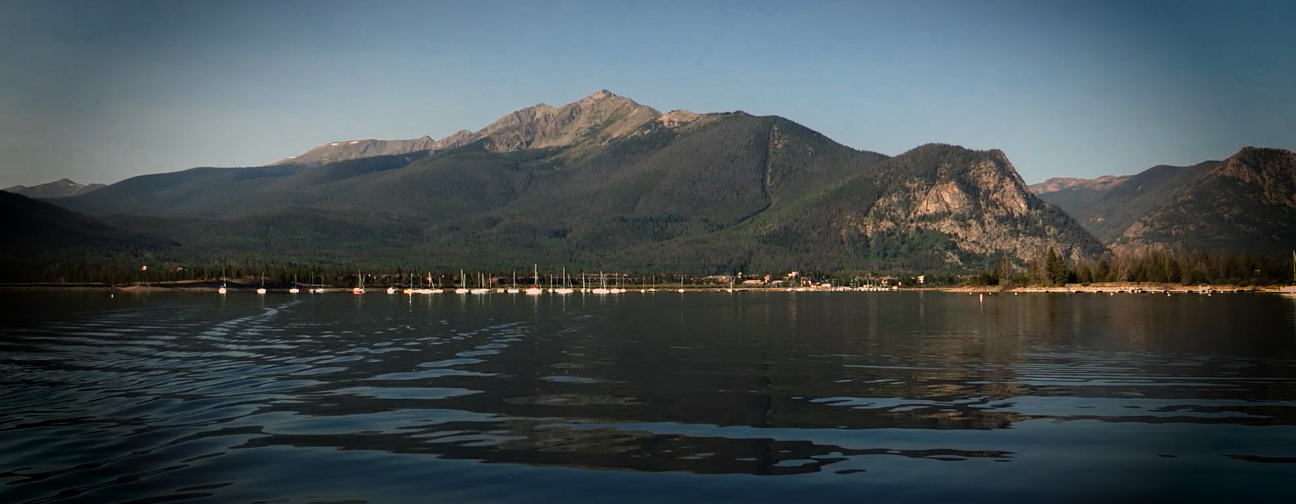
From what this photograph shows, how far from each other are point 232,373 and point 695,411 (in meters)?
20.3

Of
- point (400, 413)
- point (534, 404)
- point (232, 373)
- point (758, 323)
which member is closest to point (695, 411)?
point (534, 404)

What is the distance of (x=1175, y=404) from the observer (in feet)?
96.6

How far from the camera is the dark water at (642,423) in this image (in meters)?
18.9

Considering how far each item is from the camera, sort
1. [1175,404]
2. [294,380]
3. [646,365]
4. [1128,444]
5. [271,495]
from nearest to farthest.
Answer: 1. [271,495]
2. [1128,444]
3. [1175,404]
4. [294,380]
5. [646,365]

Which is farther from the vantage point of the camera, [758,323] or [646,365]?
[758,323]

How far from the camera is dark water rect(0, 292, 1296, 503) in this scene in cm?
1888

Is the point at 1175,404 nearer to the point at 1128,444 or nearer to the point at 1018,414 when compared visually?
the point at 1018,414

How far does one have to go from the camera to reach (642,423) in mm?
26203

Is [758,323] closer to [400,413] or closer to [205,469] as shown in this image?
[400,413]

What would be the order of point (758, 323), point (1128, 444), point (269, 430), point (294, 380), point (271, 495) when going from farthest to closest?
1. point (758, 323)
2. point (294, 380)
3. point (269, 430)
4. point (1128, 444)
5. point (271, 495)

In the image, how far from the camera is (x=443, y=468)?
66.0 feet

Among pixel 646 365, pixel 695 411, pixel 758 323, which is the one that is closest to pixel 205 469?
pixel 695 411

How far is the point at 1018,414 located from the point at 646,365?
18373 mm

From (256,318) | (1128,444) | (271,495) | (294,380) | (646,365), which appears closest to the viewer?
(271,495)
